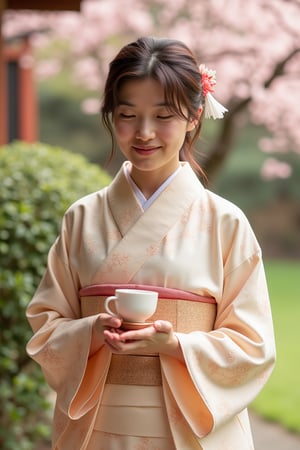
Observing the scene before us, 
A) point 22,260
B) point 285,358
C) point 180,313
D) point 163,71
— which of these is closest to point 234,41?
point 285,358

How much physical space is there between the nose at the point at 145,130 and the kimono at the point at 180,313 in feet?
0.68

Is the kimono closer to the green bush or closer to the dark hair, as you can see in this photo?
the dark hair

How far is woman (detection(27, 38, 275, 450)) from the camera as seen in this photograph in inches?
93.0

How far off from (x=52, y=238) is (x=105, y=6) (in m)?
7.76

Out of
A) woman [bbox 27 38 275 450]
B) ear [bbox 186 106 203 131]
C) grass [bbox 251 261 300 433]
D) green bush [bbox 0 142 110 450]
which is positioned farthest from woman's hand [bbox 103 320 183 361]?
grass [bbox 251 261 300 433]

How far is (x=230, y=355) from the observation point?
2.39m


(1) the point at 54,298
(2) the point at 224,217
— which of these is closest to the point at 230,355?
(2) the point at 224,217

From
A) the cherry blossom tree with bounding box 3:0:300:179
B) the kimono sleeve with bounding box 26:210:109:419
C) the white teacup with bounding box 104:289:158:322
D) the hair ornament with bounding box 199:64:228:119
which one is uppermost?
the hair ornament with bounding box 199:64:228:119

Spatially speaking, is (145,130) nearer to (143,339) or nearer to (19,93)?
(143,339)

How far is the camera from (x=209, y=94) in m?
2.55

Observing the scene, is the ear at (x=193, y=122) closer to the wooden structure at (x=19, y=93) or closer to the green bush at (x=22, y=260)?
the green bush at (x=22, y=260)

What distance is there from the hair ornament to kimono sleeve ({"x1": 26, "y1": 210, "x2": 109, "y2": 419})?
0.52 meters

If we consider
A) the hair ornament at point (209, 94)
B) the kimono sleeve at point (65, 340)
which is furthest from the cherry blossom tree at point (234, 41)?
the kimono sleeve at point (65, 340)

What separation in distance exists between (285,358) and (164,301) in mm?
7354
